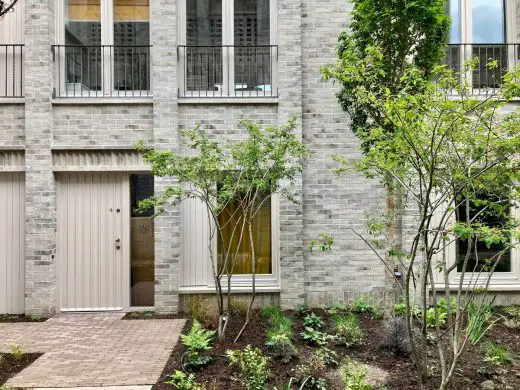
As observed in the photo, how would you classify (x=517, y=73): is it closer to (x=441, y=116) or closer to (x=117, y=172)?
(x=441, y=116)

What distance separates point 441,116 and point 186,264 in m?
5.63

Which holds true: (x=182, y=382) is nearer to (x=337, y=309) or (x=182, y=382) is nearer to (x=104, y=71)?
(x=337, y=309)

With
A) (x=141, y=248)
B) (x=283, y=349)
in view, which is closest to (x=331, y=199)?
(x=283, y=349)

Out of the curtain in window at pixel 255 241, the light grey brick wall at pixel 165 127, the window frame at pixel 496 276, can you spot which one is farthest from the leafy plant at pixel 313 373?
the window frame at pixel 496 276

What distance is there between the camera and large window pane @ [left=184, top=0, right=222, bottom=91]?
8648mm

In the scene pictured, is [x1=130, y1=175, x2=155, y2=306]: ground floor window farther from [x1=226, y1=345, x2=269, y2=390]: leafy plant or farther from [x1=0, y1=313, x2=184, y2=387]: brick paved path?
[x1=226, y1=345, x2=269, y2=390]: leafy plant

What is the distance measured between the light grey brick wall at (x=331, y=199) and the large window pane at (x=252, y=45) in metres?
0.77

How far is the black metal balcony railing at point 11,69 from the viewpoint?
837 centimetres

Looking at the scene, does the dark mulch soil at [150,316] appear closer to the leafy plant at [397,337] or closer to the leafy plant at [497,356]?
the leafy plant at [397,337]

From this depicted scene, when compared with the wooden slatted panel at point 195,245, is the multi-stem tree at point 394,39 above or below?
above

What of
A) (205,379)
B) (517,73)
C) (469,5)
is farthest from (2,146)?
(469,5)

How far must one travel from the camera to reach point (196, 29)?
8.67 metres

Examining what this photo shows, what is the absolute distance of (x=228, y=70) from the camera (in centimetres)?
866

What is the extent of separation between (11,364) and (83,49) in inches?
225
